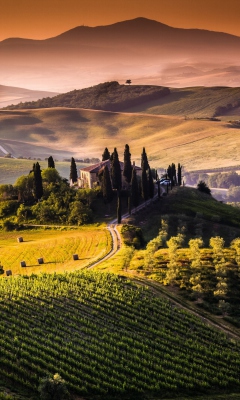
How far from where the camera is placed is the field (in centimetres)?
9638

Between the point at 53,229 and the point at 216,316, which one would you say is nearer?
the point at 216,316

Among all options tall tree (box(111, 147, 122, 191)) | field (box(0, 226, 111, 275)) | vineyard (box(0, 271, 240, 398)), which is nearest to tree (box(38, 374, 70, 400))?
vineyard (box(0, 271, 240, 398))

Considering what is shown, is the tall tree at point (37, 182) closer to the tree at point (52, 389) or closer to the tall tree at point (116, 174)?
the tall tree at point (116, 174)

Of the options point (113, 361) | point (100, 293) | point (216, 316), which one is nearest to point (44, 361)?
point (113, 361)

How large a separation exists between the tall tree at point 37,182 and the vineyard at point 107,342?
5916 cm

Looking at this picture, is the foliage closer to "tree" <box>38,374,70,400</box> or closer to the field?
the field

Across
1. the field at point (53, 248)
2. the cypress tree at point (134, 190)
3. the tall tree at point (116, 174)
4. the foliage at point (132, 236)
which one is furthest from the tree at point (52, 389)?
the tall tree at point (116, 174)

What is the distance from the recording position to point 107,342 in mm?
59094

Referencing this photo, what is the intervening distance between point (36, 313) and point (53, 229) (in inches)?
2269

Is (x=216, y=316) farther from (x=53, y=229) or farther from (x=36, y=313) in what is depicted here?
(x=53, y=229)

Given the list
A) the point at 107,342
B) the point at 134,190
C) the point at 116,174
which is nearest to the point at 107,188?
the point at 134,190

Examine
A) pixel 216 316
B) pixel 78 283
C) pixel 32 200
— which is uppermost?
pixel 32 200

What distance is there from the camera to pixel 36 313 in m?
64.1

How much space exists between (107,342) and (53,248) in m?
48.2
